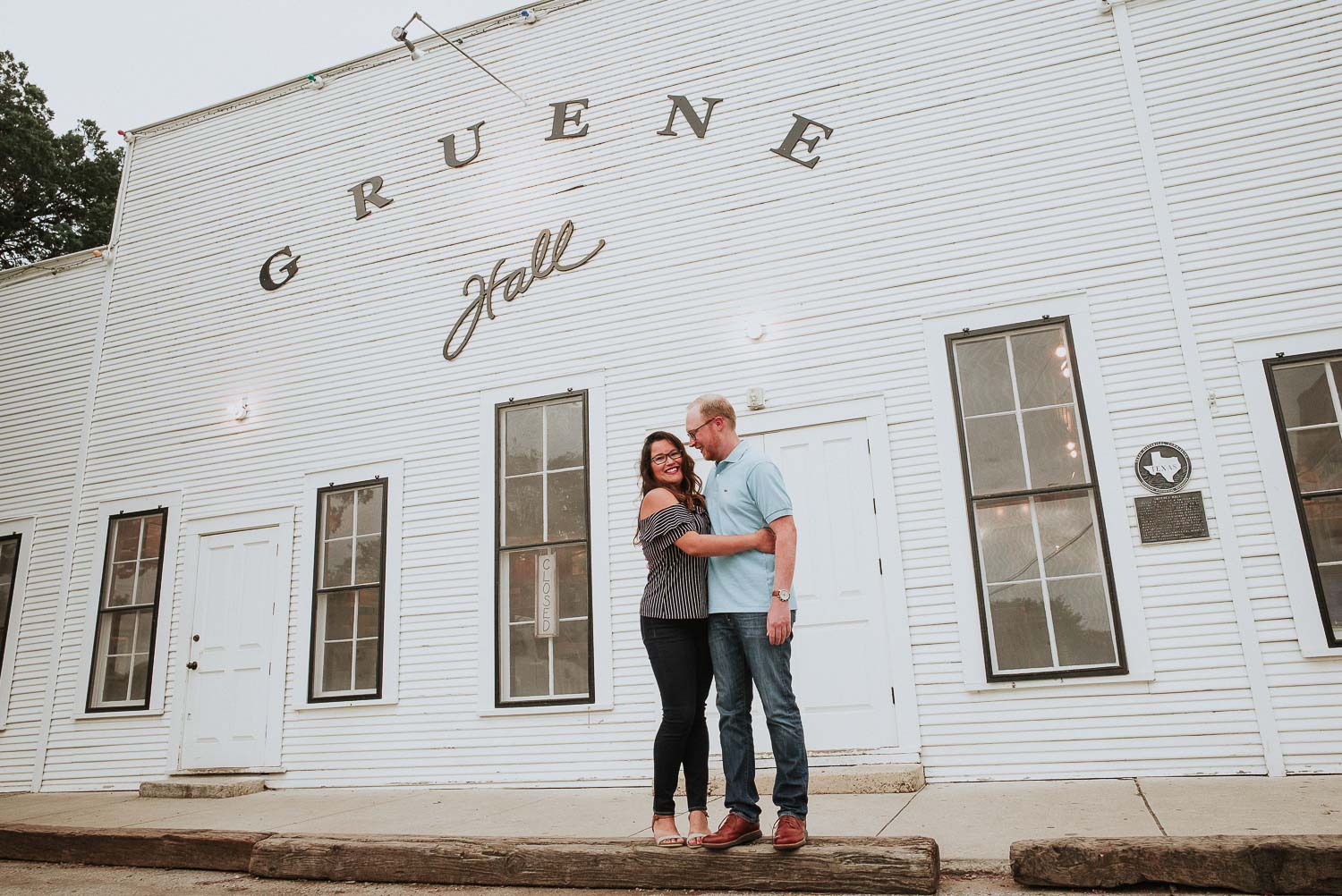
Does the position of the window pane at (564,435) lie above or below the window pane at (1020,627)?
above

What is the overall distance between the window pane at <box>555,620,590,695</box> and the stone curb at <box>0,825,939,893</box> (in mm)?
2538

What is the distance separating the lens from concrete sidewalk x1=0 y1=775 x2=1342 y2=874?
3625 mm

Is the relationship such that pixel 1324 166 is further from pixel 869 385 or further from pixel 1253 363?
pixel 869 385

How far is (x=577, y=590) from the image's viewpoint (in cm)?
660

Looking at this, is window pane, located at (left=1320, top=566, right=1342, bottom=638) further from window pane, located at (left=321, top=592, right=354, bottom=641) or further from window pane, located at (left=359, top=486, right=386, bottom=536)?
window pane, located at (left=321, top=592, right=354, bottom=641)

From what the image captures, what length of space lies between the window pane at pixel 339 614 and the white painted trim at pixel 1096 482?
4.72 m

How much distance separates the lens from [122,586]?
817 cm

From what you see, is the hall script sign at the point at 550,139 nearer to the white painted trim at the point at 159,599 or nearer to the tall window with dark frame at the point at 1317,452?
the white painted trim at the point at 159,599

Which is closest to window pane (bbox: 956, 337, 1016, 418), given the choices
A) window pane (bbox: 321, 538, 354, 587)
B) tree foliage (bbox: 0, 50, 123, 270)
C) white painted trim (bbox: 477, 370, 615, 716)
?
white painted trim (bbox: 477, 370, 615, 716)

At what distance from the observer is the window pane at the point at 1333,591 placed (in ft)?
16.4

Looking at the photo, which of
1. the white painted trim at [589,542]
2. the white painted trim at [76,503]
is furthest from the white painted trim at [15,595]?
the white painted trim at [589,542]

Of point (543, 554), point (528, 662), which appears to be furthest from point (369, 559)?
point (528, 662)

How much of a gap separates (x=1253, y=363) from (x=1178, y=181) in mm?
1326

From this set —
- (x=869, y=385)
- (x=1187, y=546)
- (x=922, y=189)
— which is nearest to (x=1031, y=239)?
(x=922, y=189)
